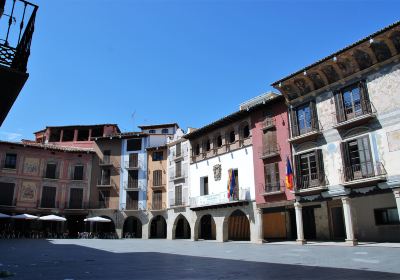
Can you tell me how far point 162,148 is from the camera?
43625 mm

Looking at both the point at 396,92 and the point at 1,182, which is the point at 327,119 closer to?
the point at 396,92

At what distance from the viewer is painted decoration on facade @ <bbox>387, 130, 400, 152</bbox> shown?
63.6ft

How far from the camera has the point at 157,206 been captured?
4194cm

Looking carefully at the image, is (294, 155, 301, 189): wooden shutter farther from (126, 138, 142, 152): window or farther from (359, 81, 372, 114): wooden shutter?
(126, 138, 142, 152): window

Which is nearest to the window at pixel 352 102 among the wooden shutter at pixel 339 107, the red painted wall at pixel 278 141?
the wooden shutter at pixel 339 107

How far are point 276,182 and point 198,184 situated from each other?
1001 centimetres

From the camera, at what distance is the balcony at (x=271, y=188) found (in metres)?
25.6

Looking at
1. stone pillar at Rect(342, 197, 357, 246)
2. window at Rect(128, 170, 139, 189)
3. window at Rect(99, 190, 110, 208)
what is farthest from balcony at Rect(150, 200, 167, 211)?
stone pillar at Rect(342, 197, 357, 246)

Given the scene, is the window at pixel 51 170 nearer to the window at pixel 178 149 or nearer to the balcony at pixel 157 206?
the balcony at pixel 157 206

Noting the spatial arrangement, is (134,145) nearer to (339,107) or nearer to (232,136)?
(232,136)

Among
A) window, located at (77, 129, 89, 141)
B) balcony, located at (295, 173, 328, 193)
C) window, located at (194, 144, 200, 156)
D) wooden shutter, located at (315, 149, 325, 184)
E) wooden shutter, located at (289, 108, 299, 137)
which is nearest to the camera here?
balcony, located at (295, 173, 328, 193)

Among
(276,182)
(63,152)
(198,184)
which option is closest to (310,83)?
(276,182)

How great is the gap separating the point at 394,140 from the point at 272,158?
359 inches

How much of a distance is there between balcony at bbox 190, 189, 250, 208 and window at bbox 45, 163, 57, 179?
19.9 metres
